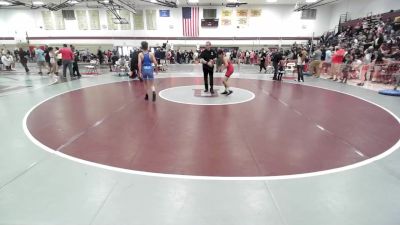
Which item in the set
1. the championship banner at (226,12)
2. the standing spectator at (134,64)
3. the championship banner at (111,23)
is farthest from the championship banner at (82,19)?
the standing spectator at (134,64)

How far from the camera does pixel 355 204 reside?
9.21 feet

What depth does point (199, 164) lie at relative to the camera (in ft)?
12.3

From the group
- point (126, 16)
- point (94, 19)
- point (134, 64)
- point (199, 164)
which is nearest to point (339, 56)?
point (134, 64)

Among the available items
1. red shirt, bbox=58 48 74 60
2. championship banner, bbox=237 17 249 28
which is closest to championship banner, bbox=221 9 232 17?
championship banner, bbox=237 17 249 28

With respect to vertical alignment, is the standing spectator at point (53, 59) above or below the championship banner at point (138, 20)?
below

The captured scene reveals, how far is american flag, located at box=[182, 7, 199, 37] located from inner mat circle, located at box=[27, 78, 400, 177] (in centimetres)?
2306

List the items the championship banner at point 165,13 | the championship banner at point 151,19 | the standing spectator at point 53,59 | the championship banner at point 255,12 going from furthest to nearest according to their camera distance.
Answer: the championship banner at point 151,19, the championship banner at point 165,13, the championship banner at point 255,12, the standing spectator at point 53,59

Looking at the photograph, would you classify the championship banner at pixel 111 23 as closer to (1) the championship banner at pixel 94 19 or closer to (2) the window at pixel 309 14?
(1) the championship banner at pixel 94 19

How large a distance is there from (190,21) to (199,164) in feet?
90.8

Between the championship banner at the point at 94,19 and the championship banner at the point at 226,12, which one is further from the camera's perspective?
the championship banner at the point at 94,19

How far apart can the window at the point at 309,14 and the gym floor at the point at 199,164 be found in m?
24.8

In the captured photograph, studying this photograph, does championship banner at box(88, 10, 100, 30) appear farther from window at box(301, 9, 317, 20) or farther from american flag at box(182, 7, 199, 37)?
window at box(301, 9, 317, 20)

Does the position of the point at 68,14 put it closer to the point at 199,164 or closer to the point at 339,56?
the point at 339,56

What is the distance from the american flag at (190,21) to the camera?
94.0ft
